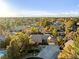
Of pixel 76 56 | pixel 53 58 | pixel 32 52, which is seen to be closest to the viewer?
pixel 76 56

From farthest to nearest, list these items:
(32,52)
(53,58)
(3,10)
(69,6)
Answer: (69,6), (3,10), (32,52), (53,58)

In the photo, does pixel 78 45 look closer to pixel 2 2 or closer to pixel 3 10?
pixel 2 2

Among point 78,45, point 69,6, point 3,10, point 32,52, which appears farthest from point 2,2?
point 69,6

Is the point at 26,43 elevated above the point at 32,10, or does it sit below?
below

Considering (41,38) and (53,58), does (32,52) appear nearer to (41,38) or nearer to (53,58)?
(53,58)

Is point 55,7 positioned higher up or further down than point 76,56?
higher up

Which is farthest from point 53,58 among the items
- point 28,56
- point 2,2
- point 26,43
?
point 2,2

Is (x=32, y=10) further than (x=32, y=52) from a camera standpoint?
Yes

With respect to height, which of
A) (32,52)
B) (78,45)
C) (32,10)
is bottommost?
(32,52)

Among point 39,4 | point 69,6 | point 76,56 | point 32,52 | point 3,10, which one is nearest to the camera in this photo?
point 76,56
